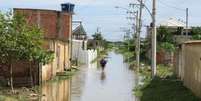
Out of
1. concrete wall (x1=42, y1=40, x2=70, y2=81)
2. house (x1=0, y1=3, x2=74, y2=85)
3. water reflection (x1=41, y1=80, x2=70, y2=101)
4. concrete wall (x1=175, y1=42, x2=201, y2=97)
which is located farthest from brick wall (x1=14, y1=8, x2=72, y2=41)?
concrete wall (x1=175, y1=42, x2=201, y2=97)

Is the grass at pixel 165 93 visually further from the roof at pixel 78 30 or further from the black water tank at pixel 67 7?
the roof at pixel 78 30

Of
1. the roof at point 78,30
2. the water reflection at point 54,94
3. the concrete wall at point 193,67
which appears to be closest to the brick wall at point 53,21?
the water reflection at point 54,94

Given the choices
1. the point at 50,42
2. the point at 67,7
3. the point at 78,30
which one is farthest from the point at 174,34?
the point at 50,42

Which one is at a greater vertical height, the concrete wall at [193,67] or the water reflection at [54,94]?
the concrete wall at [193,67]

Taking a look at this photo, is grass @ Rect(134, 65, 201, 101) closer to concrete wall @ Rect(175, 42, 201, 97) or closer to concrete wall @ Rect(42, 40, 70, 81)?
concrete wall @ Rect(175, 42, 201, 97)

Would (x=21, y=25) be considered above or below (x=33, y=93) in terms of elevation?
above

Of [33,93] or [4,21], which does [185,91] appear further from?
[4,21]

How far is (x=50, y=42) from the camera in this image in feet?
134

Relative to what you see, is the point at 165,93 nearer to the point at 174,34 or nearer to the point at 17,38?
the point at 17,38

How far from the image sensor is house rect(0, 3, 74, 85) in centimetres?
3462

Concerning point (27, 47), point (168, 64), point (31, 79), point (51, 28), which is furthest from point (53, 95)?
point (168, 64)

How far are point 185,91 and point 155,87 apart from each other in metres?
5.14

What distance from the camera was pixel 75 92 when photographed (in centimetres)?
3058

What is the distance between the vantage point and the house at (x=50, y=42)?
34.6 m
